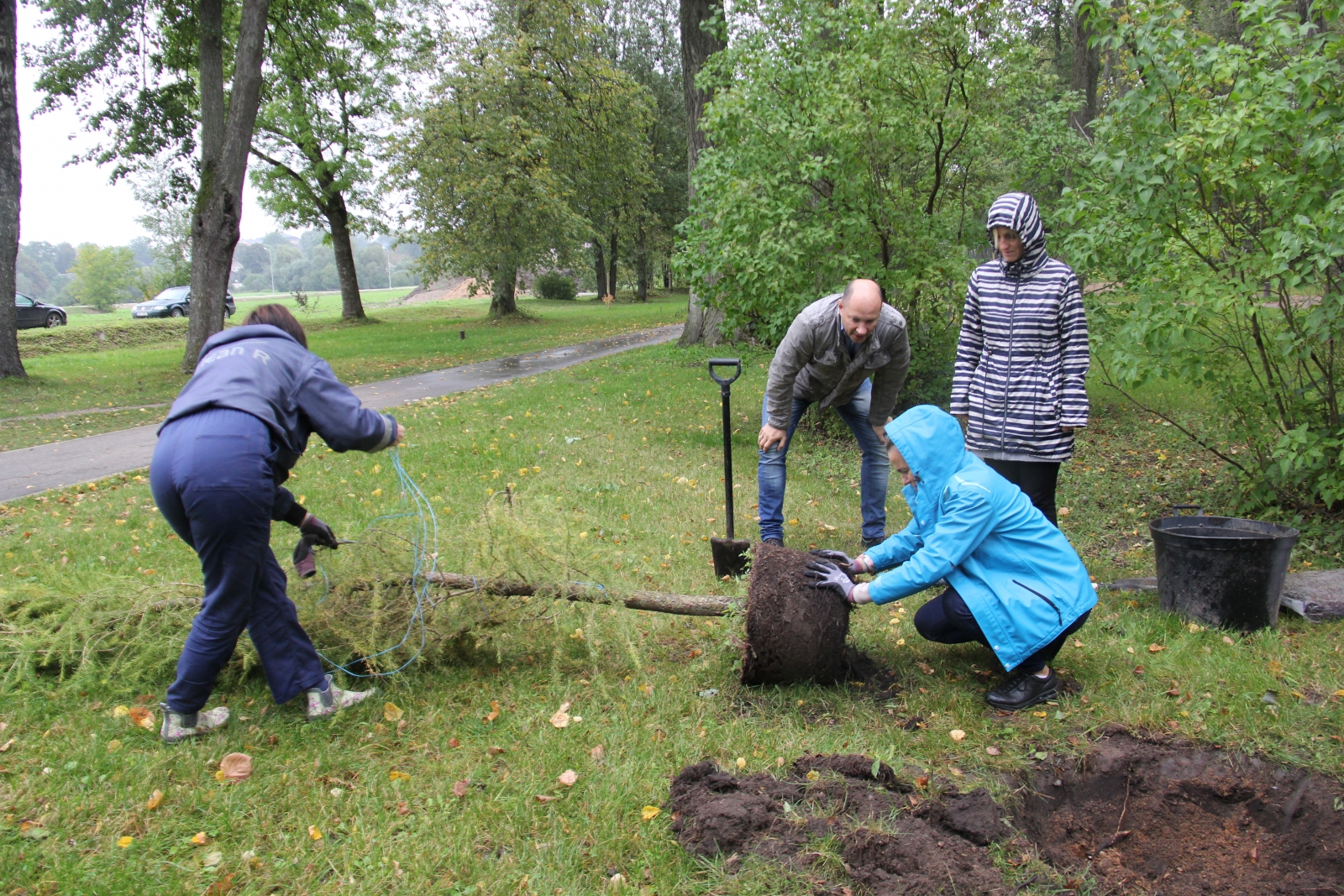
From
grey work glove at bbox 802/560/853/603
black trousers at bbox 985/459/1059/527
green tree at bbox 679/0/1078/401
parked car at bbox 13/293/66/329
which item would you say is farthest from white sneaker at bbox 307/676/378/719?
parked car at bbox 13/293/66/329

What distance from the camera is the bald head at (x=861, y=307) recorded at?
460 centimetres

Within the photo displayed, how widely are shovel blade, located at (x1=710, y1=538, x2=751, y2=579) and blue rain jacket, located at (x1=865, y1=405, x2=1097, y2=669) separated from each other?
1455 mm

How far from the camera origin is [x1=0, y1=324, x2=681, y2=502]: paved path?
26.1ft

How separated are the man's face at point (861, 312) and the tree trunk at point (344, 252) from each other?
27142 millimetres

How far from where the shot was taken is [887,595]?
11.5 feet

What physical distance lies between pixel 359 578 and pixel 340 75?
19507 mm

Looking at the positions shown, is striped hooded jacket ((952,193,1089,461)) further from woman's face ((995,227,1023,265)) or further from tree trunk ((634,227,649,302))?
tree trunk ((634,227,649,302))

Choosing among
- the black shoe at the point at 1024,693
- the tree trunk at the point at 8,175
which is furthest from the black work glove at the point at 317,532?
the tree trunk at the point at 8,175

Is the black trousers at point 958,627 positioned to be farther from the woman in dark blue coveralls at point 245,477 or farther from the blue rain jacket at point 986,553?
the woman in dark blue coveralls at point 245,477

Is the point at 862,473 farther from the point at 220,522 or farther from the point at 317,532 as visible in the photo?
the point at 220,522

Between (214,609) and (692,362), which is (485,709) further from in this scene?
(692,362)

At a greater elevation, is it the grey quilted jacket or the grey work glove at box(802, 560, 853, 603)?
the grey quilted jacket

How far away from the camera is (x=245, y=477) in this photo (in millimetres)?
3086

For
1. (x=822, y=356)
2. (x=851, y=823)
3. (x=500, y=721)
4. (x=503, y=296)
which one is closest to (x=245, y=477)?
(x=500, y=721)
